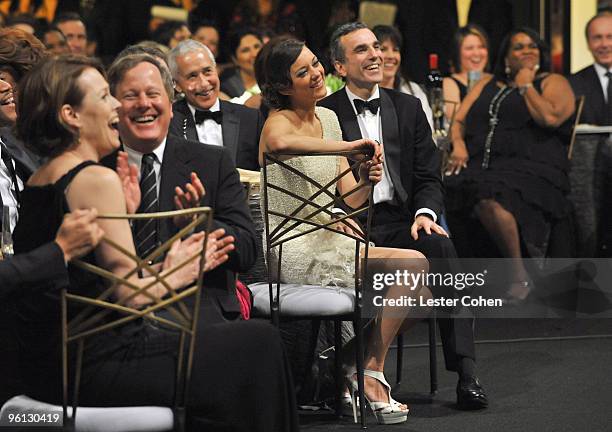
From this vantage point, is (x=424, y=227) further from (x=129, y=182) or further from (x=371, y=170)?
(x=129, y=182)

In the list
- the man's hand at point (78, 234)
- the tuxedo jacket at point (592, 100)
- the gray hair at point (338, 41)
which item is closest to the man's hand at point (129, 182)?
the man's hand at point (78, 234)

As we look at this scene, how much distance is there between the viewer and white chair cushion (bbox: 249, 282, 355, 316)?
4.23 m

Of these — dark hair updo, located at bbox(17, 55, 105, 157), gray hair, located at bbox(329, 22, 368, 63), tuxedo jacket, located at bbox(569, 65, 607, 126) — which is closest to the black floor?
gray hair, located at bbox(329, 22, 368, 63)

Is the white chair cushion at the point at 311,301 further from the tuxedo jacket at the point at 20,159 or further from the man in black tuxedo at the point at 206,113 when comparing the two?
the man in black tuxedo at the point at 206,113

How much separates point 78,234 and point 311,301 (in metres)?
1.67

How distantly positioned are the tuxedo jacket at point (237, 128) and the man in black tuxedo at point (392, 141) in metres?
0.50

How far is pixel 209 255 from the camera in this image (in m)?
3.17

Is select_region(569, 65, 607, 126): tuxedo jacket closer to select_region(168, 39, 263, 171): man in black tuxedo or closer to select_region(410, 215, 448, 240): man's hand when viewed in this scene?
select_region(168, 39, 263, 171): man in black tuxedo

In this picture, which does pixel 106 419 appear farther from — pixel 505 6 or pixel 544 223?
pixel 505 6

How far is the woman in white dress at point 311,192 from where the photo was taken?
447cm

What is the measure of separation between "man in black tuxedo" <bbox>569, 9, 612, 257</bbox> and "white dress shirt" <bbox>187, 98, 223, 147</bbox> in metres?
2.80

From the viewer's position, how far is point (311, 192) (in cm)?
455

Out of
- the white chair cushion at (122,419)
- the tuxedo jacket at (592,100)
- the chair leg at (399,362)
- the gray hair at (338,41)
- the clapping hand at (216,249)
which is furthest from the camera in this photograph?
the tuxedo jacket at (592,100)

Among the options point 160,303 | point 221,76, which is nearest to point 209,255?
point 160,303
